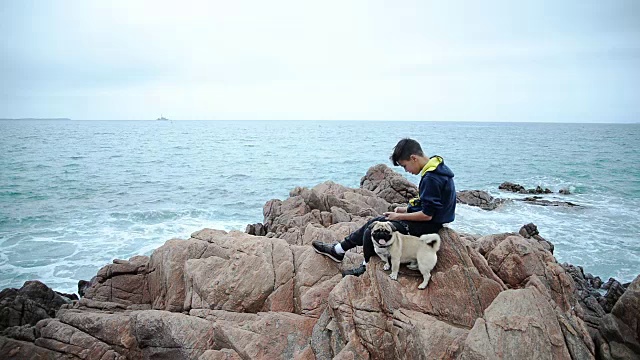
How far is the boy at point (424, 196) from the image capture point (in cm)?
578

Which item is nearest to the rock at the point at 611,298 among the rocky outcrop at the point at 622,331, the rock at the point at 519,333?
the rocky outcrop at the point at 622,331

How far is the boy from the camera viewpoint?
578 cm

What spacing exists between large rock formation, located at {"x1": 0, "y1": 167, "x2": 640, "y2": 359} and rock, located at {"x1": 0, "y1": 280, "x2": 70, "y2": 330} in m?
1.17

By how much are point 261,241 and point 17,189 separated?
30.6 meters

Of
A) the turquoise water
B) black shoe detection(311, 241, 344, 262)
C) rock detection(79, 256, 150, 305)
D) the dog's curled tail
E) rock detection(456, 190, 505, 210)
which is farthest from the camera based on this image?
rock detection(456, 190, 505, 210)

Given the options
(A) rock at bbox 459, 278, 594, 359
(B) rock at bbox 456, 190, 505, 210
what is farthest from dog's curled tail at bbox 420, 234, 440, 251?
(B) rock at bbox 456, 190, 505, 210

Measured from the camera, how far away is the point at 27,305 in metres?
9.01

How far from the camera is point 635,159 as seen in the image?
5362cm

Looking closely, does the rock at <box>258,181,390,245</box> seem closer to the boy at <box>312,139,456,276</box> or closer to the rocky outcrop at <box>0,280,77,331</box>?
the boy at <box>312,139,456,276</box>

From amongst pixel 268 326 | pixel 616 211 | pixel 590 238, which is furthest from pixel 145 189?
pixel 616 211

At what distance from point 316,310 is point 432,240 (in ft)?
8.84

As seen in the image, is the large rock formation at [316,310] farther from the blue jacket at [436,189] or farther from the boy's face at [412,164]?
the boy's face at [412,164]

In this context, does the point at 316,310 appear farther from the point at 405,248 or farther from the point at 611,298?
the point at 611,298

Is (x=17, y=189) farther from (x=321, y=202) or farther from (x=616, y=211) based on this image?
(x=616, y=211)
